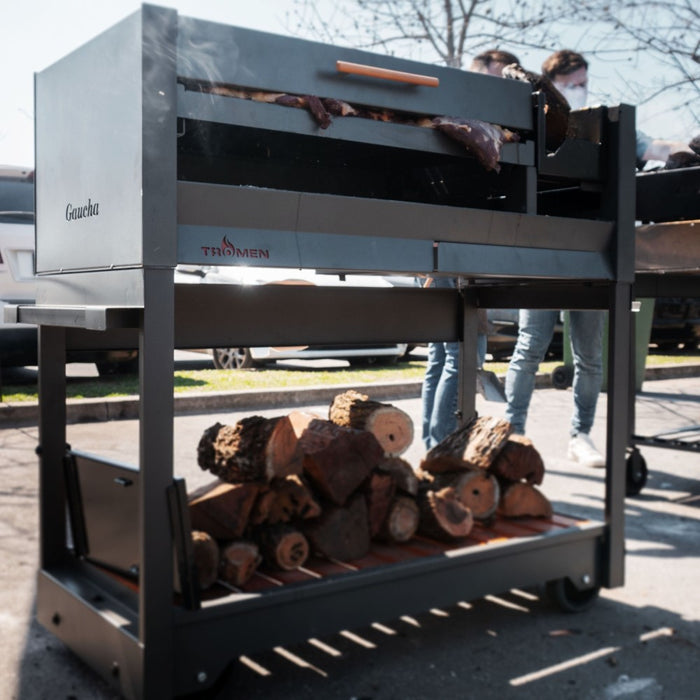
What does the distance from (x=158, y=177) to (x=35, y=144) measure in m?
0.77

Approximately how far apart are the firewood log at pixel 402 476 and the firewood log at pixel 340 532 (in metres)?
0.21

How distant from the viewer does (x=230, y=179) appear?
3.11 meters

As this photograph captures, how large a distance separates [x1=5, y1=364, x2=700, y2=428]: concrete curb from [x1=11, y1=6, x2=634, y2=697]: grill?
13.5 feet

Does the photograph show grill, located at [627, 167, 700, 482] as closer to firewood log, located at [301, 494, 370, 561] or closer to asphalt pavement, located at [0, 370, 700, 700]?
asphalt pavement, located at [0, 370, 700, 700]

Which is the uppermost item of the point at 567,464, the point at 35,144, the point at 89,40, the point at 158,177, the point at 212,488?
the point at 89,40

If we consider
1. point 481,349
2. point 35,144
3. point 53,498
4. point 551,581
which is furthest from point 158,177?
point 481,349

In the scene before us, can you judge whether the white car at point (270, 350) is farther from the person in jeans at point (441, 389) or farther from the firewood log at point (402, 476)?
the firewood log at point (402, 476)

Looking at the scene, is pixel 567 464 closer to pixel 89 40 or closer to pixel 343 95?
pixel 343 95

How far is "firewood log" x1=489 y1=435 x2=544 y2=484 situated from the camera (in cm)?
318

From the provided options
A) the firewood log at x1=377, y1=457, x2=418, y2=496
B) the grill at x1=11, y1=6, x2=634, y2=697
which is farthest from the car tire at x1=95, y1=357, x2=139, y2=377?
the firewood log at x1=377, y1=457, x2=418, y2=496

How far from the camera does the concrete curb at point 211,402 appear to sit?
677 cm

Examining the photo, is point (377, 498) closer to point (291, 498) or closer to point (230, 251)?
point (291, 498)

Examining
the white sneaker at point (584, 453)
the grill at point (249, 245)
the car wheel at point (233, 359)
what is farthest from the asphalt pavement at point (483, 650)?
the car wheel at point (233, 359)

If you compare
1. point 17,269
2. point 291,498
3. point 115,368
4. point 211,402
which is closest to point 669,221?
point 291,498
